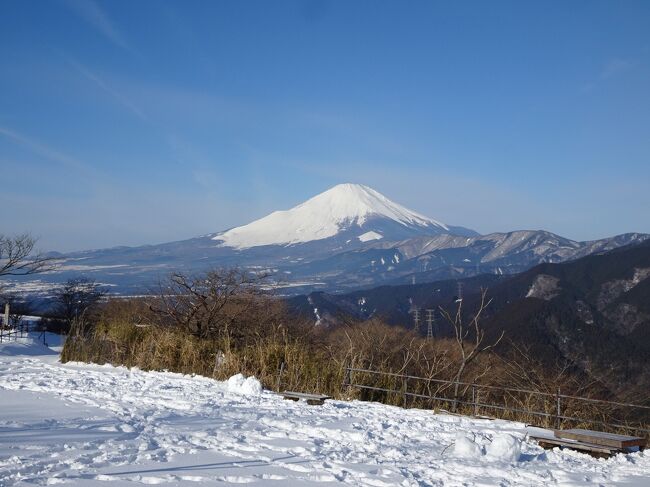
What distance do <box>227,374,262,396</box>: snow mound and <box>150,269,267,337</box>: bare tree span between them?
12.0 ft

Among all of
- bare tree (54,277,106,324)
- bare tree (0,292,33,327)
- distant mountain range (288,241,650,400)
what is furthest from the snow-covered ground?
bare tree (54,277,106,324)

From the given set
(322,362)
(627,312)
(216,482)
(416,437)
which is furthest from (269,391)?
(627,312)

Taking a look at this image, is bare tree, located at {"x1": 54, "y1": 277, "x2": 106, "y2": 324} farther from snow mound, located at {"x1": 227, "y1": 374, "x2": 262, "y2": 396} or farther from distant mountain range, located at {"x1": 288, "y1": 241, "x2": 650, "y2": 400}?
snow mound, located at {"x1": 227, "y1": 374, "x2": 262, "y2": 396}

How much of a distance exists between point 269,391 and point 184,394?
1.90 meters

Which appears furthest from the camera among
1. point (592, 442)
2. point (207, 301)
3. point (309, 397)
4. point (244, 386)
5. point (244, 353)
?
point (207, 301)

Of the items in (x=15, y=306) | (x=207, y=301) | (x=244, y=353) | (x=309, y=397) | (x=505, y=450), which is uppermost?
(x=207, y=301)

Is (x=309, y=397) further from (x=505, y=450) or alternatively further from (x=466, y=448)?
(x=505, y=450)

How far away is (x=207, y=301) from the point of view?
18.5 m

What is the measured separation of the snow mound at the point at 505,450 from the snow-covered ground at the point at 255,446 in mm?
12

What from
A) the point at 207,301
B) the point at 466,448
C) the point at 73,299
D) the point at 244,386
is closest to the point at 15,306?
the point at 73,299

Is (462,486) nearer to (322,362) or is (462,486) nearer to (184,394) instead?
(184,394)

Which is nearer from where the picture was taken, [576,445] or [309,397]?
[576,445]

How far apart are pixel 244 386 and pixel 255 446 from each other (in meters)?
5.27

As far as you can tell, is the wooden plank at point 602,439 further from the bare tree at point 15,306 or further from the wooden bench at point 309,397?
the bare tree at point 15,306
